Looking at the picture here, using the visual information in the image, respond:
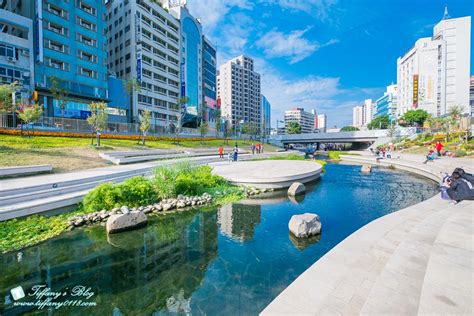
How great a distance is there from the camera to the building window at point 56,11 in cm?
3769

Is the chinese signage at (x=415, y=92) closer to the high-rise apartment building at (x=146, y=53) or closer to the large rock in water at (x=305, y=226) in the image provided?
the high-rise apartment building at (x=146, y=53)

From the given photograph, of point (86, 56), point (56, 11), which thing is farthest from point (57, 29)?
point (86, 56)

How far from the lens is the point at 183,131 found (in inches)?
2135

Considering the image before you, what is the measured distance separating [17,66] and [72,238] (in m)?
39.5

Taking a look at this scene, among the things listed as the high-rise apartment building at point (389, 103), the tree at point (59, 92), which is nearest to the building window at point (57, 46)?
the tree at point (59, 92)

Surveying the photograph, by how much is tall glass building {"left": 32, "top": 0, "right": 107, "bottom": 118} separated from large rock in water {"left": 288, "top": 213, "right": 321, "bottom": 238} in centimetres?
4181

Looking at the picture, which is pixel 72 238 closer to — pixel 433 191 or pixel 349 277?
pixel 349 277

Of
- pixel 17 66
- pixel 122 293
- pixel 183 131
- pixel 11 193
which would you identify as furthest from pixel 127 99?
pixel 122 293

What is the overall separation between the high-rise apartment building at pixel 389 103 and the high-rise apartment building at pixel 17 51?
4513 inches

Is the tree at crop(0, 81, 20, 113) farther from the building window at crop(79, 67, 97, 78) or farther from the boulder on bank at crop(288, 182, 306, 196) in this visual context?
the boulder on bank at crop(288, 182, 306, 196)

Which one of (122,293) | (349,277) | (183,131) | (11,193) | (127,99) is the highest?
(127,99)

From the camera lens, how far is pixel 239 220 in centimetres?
1016

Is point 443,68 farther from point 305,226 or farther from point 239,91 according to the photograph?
point 305,226

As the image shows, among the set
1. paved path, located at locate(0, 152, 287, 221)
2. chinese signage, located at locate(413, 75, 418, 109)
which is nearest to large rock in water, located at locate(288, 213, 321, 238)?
paved path, located at locate(0, 152, 287, 221)
